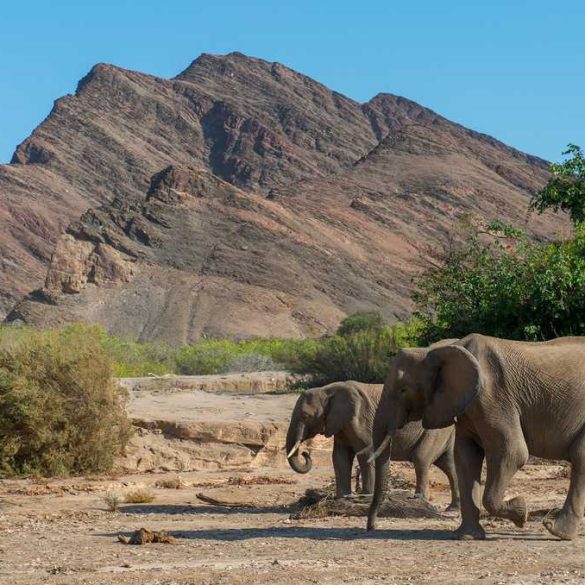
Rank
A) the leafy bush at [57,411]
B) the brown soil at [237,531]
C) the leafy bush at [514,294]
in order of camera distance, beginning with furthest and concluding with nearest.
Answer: the leafy bush at [514,294]
the leafy bush at [57,411]
the brown soil at [237,531]

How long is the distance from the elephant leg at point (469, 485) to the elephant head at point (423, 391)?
0.47 metres

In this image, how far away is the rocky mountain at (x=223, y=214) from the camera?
302ft

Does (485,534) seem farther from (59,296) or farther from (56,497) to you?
(59,296)

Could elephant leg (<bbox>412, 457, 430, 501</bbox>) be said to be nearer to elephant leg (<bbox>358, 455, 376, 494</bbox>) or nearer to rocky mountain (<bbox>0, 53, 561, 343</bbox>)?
elephant leg (<bbox>358, 455, 376, 494</bbox>)

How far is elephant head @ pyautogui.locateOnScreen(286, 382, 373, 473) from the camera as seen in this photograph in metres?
15.5

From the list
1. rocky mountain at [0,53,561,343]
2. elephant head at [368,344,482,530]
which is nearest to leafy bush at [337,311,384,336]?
rocky mountain at [0,53,561,343]

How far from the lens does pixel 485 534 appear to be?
12.0 metres

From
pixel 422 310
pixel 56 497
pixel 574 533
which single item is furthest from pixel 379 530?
pixel 422 310

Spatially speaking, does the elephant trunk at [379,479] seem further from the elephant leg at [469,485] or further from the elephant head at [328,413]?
the elephant head at [328,413]

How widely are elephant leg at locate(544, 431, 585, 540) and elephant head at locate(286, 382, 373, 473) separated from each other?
4.01 meters

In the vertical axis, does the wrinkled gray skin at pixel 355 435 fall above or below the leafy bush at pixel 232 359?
below

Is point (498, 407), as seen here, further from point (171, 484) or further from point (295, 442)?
point (171, 484)

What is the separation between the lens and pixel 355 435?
1550 cm

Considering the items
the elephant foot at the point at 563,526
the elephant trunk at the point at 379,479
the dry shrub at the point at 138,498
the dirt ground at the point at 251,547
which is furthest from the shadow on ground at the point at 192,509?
the elephant foot at the point at 563,526
